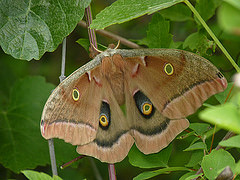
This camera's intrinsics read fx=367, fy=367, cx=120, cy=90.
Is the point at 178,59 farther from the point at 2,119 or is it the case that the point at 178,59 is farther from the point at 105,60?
the point at 2,119

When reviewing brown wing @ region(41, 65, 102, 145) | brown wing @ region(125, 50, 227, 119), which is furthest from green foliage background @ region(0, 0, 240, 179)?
brown wing @ region(41, 65, 102, 145)

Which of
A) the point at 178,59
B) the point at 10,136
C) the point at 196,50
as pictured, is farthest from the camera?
the point at 10,136

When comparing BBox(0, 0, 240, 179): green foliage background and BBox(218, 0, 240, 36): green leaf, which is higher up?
BBox(218, 0, 240, 36): green leaf

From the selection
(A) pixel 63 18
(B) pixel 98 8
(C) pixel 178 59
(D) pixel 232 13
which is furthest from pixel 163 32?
(B) pixel 98 8

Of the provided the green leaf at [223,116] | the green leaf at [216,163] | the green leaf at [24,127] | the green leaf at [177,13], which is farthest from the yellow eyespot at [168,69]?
the green leaf at [24,127]

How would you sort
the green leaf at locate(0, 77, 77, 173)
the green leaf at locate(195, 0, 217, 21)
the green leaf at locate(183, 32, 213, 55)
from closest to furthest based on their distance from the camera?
the green leaf at locate(183, 32, 213, 55)
the green leaf at locate(195, 0, 217, 21)
the green leaf at locate(0, 77, 77, 173)

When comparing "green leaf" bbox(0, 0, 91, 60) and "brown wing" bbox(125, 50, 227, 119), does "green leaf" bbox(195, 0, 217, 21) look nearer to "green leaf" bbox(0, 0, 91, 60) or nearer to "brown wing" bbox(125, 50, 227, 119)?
"brown wing" bbox(125, 50, 227, 119)

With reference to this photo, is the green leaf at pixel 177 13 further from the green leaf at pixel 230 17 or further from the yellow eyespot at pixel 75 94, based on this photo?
the green leaf at pixel 230 17
